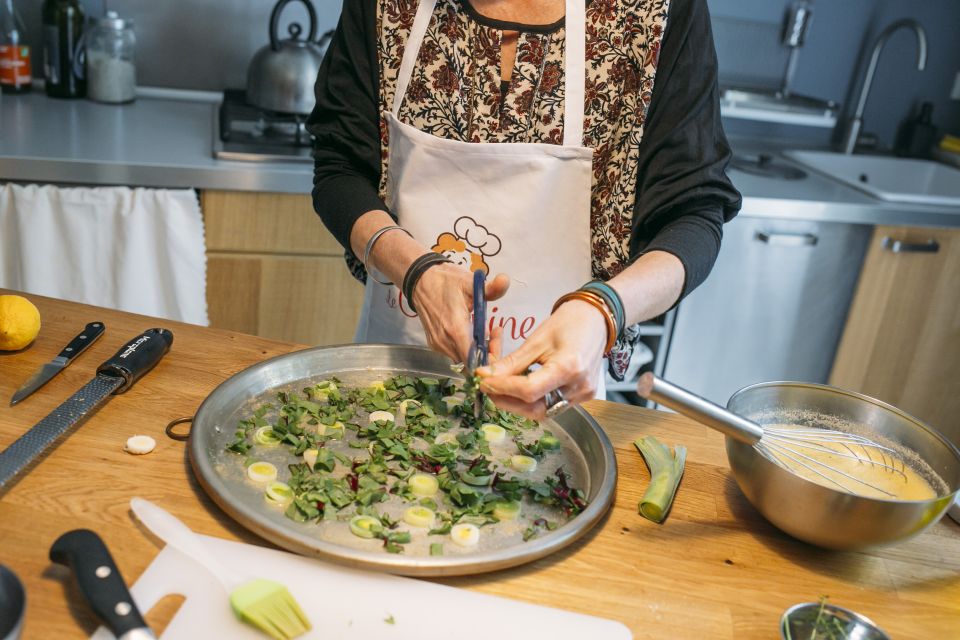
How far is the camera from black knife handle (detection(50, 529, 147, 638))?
677mm

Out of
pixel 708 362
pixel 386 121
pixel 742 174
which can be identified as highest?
pixel 386 121

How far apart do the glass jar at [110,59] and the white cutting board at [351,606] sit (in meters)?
1.92

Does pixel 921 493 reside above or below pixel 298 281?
above

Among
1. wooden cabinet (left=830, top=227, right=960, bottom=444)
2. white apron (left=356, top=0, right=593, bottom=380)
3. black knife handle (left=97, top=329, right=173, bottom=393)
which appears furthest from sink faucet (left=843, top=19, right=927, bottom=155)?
black knife handle (left=97, top=329, right=173, bottom=393)

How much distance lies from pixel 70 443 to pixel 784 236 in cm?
189

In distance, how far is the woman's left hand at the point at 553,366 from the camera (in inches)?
34.4

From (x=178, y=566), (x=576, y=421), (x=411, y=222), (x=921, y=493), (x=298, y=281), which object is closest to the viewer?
(x=178, y=566)

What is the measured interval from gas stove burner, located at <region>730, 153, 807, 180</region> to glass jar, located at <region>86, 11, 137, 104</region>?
1.72 m

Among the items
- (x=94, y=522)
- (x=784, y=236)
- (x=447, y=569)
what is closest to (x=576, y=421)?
(x=447, y=569)

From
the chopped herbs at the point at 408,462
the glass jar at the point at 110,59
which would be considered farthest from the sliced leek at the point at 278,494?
the glass jar at the point at 110,59

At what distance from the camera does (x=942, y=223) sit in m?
2.34

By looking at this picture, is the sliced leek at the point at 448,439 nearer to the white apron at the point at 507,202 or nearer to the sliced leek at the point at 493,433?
the sliced leek at the point at 493,433

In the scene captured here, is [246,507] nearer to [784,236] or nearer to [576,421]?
A: [576,421]

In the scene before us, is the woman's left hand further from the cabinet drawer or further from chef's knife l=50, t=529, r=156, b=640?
the cabinet drawer
